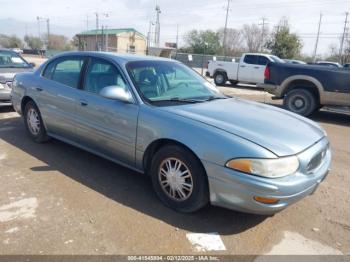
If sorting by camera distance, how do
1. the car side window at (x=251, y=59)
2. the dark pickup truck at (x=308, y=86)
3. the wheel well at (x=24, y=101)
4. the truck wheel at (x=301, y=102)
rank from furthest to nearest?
the car side window at (x=251, y=59), the truck wheel at (x=301, y=102), the dark pickup truck at (x=308, y=86), the wheel well at (x=24, y=101)

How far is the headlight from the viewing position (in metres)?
3.01

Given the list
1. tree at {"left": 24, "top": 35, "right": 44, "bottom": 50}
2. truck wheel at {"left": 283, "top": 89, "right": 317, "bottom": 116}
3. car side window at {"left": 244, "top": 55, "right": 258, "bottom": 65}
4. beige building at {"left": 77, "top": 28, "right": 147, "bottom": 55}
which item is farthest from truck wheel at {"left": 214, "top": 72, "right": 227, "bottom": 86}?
tree at {"left": 24, "top": 35, "right": 44, "bottom": 50}

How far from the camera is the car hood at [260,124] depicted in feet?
10.5

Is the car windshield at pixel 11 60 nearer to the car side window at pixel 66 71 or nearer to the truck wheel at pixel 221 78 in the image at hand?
the car side window at pixel 66 71

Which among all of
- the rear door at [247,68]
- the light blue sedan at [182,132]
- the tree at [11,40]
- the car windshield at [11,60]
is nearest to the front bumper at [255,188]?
the light blue sedan at [182,132]

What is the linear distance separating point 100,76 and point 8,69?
5.21m

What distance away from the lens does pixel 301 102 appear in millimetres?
9758

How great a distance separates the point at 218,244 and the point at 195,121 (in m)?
1.19

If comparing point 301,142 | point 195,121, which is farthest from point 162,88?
point 301,142

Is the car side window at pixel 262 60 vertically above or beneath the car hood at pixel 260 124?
above

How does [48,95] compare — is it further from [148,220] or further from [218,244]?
[218,244]

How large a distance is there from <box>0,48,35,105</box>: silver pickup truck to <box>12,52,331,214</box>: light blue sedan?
310 centimetres

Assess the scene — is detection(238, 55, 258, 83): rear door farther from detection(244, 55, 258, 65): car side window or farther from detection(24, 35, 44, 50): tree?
detection(24, 35, 44, 50): tree

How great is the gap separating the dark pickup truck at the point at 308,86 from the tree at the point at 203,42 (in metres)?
55.8
